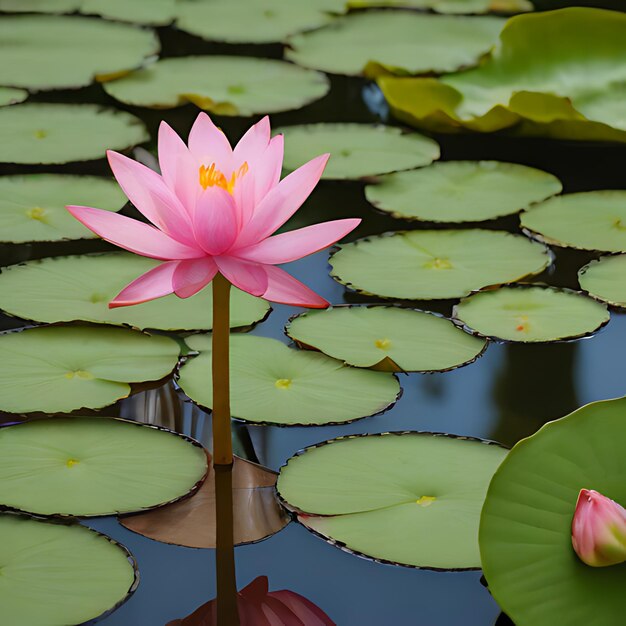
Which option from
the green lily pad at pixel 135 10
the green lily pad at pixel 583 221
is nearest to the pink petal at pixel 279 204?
the green lily pad at pixel 583 221

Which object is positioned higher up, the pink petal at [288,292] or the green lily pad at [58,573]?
the pink petal at [288,292]

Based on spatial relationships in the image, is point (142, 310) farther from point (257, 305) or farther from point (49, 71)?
point (49, 71)

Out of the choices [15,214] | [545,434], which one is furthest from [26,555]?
[15,214]

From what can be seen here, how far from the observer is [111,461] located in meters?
1.09

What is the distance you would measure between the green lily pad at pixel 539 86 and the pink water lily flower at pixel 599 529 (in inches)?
50.1

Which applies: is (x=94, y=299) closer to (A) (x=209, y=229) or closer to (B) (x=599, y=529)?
(A) (x=209, y=229)

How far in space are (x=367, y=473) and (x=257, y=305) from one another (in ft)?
1.45

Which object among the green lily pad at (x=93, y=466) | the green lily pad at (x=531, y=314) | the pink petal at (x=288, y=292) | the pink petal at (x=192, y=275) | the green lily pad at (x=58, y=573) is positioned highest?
the pink petal at (x=192, y=275)

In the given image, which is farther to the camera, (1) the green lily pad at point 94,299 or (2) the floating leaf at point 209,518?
(1) the green lily pad at point 94,299

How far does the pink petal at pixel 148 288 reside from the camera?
Answer: 975mm

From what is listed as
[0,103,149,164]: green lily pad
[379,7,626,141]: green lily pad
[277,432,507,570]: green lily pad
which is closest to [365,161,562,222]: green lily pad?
[379,7,626,141]: green lily pad

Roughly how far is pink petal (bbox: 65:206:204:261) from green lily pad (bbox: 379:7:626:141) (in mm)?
1158

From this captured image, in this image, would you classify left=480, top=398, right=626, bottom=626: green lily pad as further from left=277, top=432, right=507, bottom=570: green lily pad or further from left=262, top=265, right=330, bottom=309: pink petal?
left=262, top=265, right=330, bottom=309: pink petal

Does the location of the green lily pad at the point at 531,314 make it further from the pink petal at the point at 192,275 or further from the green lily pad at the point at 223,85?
the green lily pad at the point at 223,85
